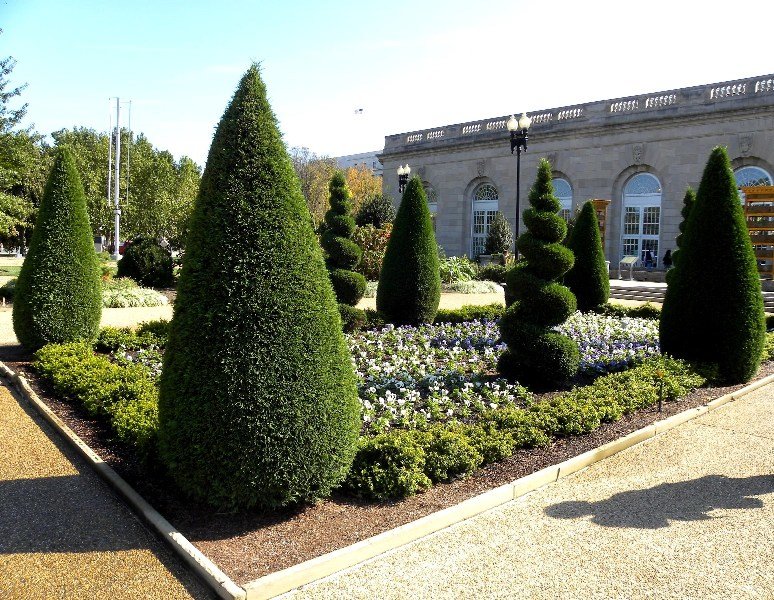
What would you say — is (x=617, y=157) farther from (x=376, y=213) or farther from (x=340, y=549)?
(x=340, y=549)

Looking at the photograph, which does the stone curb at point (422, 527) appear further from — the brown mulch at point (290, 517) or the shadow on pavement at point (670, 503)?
the shadow on pavement at point (670, 503)

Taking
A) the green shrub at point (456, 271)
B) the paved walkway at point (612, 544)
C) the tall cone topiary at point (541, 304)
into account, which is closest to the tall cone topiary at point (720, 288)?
the tall cone topiary at point (541, 304)

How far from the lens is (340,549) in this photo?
4.17 m

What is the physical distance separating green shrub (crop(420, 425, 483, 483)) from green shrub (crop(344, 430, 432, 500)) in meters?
0.11

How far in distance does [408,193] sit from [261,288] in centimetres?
1002

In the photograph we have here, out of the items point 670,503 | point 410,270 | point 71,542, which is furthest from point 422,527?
point 410,270

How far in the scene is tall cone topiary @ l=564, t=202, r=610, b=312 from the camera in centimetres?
1658

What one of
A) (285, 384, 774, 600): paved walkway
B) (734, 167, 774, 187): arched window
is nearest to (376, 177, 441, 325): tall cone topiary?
(285, 384, 774, 600): paved walkway

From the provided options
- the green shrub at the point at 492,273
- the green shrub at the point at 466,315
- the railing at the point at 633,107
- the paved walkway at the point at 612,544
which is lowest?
the paved walkway at the point at 612,544

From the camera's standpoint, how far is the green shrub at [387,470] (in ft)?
16.7

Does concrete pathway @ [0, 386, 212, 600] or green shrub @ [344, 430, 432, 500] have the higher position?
green shrub @ [344, 430, 432, 500]

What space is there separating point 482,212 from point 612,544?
115 ft

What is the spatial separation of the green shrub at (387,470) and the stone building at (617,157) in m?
27.9

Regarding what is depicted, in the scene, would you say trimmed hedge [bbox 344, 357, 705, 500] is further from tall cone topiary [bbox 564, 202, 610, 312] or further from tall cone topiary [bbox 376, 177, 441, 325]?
tall cone topiary [bbox 564, 202, 610, 312]
